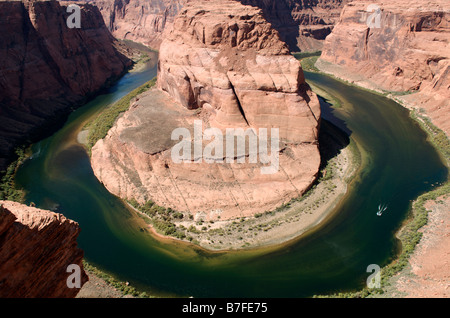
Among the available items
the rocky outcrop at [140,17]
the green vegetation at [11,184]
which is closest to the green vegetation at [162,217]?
the green vegetation at [11,184]

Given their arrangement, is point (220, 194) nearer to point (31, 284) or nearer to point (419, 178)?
point (31, 284)

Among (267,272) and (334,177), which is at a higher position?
(334,177)

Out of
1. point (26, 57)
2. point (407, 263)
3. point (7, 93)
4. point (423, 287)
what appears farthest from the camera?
point (26, 57)

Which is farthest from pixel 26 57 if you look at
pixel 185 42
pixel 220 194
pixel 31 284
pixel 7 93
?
pixel 31 284

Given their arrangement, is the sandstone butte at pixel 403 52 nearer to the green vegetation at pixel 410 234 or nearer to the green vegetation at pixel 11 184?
the green vegetation at pixel 410 234

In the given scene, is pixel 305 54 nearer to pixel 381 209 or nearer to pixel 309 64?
pixel 309 64

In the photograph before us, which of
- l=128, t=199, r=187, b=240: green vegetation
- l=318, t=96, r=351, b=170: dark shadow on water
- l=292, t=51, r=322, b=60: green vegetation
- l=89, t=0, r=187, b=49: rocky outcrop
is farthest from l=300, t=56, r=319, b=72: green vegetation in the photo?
l=128, t=199, r=187, b=240: green vegetation
